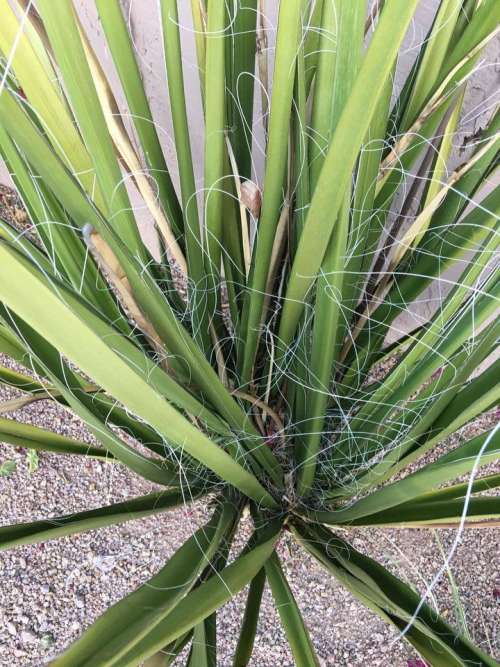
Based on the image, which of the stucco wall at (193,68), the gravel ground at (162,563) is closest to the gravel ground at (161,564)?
the gravel ground at (162,563)

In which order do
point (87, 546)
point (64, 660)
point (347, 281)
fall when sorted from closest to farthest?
point (64, 660), point (347, 281), point (87, 546)

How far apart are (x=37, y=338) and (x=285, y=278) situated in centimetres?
32

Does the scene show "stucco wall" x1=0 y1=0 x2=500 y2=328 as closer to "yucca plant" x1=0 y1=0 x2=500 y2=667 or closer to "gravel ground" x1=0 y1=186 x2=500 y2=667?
"yucca plant" x1=0 y1=0 x2=500 y2=667

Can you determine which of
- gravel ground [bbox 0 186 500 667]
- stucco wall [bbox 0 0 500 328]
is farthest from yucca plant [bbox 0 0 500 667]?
gravel ground [bbox 0 186 500 667]

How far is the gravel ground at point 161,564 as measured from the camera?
864mm

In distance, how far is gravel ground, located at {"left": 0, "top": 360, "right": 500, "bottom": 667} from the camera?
0.86 m

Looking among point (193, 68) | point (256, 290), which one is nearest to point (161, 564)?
point (256, 290)

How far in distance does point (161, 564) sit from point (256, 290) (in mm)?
579

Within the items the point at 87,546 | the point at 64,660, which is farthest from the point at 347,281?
the point at 87,546

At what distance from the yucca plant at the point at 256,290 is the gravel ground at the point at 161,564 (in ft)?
0.71

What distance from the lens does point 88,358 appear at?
265mm

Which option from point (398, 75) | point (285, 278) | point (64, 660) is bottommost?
point (64, 660)

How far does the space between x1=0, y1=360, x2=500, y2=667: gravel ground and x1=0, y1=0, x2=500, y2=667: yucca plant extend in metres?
0.22

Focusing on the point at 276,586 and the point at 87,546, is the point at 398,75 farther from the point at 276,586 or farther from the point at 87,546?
the point at 87,546
